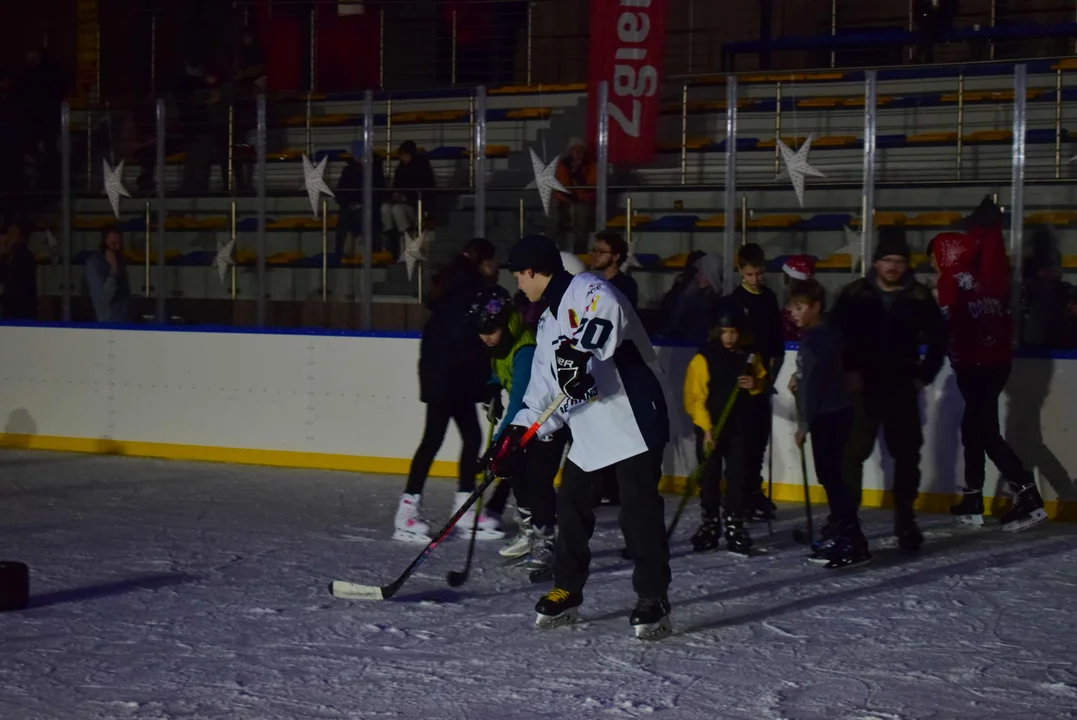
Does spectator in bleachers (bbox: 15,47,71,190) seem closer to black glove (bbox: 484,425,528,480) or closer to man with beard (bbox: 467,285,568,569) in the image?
man with beard (bbox: 467,285,568,569)

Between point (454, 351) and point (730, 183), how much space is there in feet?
9.10

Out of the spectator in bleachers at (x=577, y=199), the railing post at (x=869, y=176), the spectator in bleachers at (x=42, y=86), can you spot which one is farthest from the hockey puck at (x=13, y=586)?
the spectator in bleachers at (x=42, y=86)

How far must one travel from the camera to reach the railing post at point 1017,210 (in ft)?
26.0

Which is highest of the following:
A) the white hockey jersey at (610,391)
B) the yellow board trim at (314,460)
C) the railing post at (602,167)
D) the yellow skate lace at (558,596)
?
the railing post at (602,167)

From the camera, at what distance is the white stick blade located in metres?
5.48

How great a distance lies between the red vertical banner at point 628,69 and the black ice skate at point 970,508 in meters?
3.07

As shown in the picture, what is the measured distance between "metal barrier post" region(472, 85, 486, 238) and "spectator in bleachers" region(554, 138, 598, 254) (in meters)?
0.49

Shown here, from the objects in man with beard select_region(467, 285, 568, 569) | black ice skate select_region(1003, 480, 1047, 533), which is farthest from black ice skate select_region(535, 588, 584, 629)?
black ice skate select_region(1003, 480, 1047, 533)

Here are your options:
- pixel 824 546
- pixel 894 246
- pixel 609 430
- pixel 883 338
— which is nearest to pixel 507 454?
pixel 609 430

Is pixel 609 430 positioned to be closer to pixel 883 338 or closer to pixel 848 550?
pixel 848 550

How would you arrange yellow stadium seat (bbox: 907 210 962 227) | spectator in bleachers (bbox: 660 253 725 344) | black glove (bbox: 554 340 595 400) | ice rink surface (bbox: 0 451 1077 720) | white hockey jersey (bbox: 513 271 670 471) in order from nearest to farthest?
ice rink surface (bbox: 0 451 1077 720) → black glove (bbox: 554 340 595 400) → white hockey jersey (bbox: 513 271 670 471) → yellow stadium seat (bbox: 907 210 962 227) → spectator in bleachers (bbox: 660 253 725 344)

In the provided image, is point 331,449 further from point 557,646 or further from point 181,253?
point 557,646

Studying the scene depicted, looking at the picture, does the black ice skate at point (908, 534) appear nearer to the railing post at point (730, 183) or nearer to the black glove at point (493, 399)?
the black glove at point (493, 399)

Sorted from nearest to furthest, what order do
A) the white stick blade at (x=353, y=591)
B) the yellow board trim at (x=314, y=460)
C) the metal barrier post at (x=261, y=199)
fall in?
1. the white stick blade at (x=353, y=591)
2. the yellow board trim at (x=314, y=460)
3. the metal barrier post at (x=261, y=199)
